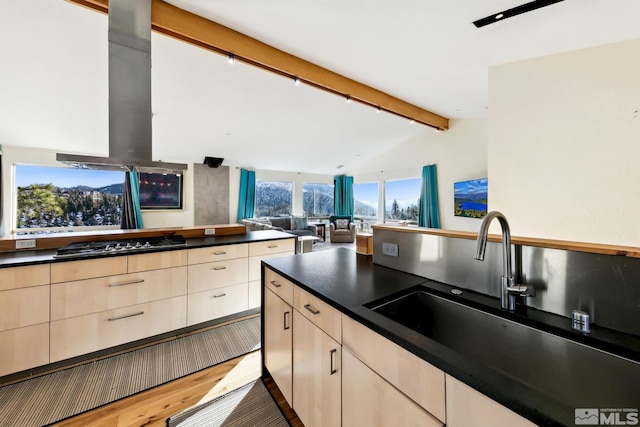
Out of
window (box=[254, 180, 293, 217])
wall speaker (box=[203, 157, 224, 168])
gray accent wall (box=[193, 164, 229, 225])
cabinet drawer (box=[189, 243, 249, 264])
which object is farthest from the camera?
window (box=[254, 180, 293, 217])

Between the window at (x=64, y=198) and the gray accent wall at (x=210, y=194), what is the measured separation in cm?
153

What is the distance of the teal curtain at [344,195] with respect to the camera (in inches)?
350

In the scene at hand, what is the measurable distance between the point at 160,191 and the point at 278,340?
5846 mm

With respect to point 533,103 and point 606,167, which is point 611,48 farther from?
point 606,167

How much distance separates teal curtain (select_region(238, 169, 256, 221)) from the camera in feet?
23.0

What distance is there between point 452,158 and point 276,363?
19.3 ft

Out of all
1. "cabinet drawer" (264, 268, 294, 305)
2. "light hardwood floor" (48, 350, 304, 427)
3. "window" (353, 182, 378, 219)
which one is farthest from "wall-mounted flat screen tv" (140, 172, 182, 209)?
"window" (353, 182, 378, 219)

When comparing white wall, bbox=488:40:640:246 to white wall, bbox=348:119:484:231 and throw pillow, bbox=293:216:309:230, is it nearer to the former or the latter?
white wall, bbox=348:119:484:231

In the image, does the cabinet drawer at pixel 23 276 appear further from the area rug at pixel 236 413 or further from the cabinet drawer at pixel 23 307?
the area rug at pixel 236 413

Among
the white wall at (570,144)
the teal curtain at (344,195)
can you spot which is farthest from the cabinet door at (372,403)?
the teal curtain at (344,195)

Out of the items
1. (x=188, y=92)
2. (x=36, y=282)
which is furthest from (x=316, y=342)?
(x=188, y=92)

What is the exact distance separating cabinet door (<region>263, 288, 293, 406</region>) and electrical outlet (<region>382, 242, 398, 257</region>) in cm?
69

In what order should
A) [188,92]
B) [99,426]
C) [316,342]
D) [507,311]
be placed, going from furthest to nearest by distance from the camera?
1. [188,92]
2. [99,426]
3. [316,342]
4. [507,311]

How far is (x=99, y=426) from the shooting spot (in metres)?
1.44
